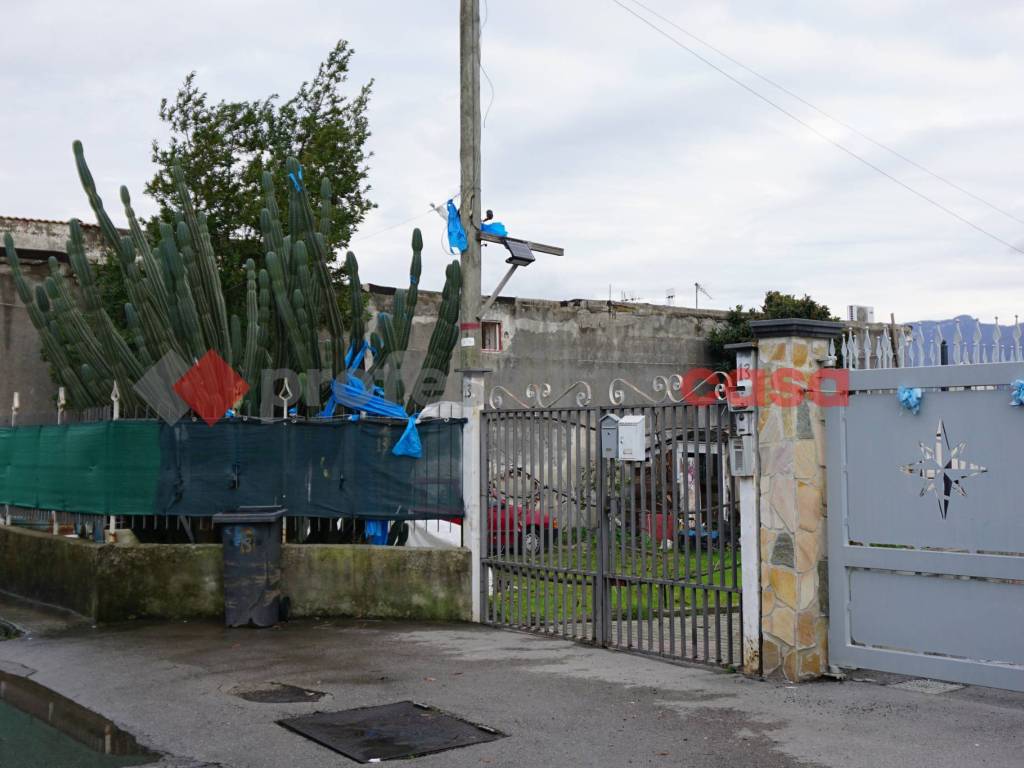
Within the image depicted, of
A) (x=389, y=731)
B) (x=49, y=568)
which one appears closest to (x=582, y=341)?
(x=49, y=568)

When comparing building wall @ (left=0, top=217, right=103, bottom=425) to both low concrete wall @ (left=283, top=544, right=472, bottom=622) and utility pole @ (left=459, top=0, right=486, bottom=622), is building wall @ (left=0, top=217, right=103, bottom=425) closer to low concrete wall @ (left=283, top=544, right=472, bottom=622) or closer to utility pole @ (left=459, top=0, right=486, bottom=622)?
low concrete wall @ (left=283, top=544, right=472, bottom=622)

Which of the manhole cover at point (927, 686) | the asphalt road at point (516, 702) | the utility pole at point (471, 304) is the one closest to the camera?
the asphalt road at point (516, 702)

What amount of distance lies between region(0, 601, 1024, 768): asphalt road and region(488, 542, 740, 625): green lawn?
39 centimetres

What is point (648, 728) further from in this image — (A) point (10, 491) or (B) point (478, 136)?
(A) point (10, 491)

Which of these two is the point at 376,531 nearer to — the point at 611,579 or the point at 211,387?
the point at 211,387

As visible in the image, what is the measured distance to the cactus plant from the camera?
468 inches

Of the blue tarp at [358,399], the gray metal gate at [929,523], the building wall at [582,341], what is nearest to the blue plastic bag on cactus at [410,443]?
the blue tarp at [358,399]

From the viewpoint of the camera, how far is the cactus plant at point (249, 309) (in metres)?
11.9

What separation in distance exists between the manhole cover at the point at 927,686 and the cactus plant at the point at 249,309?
22.6ft

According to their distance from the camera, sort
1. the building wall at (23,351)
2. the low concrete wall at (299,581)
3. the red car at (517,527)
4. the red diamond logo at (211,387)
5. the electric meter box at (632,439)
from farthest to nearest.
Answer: the building wall at (23,351) → the red diamond logo at (211,387) → the low concrete wall at (299,581) → the red car at (517,527) → the electric meter box at (632,439)

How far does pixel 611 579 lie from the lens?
866 centimetres

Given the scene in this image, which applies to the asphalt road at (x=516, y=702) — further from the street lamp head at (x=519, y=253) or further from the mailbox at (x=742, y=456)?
the street lamp head at (x=519, y=253)

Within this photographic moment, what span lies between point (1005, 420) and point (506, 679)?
157 inches

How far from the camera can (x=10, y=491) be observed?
13.5 metres
